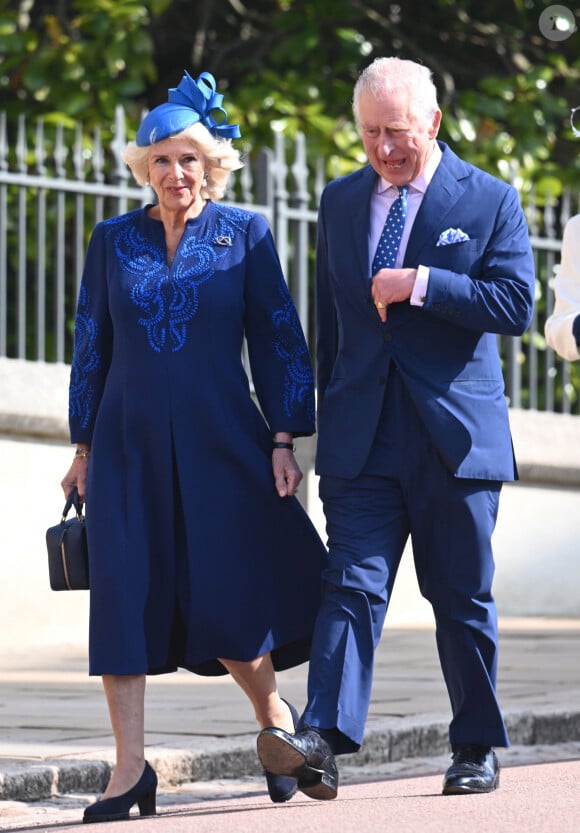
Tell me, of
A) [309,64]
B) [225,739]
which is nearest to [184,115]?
[225,739]

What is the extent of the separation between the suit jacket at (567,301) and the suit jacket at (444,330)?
148 mm

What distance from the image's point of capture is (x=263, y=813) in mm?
4969

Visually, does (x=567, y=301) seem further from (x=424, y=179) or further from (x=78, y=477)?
(x=78, y=477)

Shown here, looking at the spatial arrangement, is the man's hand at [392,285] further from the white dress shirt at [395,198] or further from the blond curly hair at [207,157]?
the blond curly hair at [207,157]

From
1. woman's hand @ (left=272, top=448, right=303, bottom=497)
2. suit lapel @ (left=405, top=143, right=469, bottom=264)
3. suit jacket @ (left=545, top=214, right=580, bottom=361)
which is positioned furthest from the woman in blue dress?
suit jacket @ (left=545, top=214, right=580, bottom=361)

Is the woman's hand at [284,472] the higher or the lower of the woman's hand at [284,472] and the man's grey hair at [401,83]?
the lower

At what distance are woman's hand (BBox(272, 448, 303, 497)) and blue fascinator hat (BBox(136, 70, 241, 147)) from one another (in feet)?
2.87

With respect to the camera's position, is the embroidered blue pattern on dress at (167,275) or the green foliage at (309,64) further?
the green foliage at (309,64)

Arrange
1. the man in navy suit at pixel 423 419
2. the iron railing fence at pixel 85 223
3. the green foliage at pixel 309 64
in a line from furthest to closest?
the green foliage at pixel 309 64, the iron railing fence at pixel 85 223, the man in navy suit at pixel 423 419

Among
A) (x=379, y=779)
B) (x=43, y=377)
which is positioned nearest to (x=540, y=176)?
(x=43, y=377)

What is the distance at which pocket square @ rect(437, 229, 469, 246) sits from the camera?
202 inches

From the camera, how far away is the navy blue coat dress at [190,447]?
5.16 metres

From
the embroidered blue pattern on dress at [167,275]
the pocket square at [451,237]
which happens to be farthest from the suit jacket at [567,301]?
the embroidered blue pattern on dress at [167,275]

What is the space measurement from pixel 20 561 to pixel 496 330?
14.6 feet
